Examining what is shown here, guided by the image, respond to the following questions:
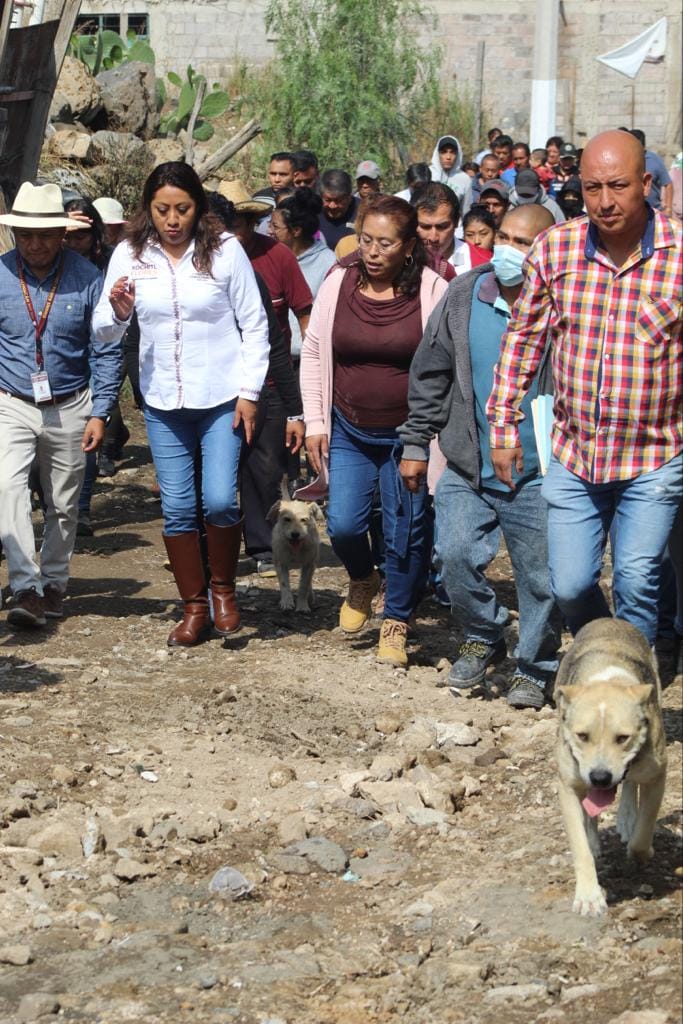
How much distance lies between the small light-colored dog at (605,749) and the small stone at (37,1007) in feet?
5.24

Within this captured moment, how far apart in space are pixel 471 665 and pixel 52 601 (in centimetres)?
263

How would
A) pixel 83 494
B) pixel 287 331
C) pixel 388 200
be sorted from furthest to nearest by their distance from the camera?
pixel 83 494 < pixel 287 331 < pixel 388 200

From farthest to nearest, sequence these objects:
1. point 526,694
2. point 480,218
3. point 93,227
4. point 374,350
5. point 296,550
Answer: point 480,218, point 93,227, point 296,550, point 374,350, point 526,694

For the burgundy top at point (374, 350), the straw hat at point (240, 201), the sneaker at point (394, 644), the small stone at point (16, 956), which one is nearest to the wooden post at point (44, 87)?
the straw hat at point (240, 201)

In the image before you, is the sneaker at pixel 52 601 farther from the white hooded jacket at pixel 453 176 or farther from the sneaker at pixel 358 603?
the white hooded jacket at pixel 453 176

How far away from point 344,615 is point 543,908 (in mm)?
3362

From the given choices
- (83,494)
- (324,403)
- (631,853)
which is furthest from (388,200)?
(83,494)

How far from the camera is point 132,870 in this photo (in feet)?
17.8

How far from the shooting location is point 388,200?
283 inches

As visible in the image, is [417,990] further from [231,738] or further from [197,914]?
[231,738]

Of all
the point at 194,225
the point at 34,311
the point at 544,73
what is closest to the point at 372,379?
the point at 194,225

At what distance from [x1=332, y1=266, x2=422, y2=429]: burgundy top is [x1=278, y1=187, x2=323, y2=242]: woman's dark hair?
306 centimetres

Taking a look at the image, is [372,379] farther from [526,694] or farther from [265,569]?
[265,569]

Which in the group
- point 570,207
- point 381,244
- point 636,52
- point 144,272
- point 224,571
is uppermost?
point 636,52
